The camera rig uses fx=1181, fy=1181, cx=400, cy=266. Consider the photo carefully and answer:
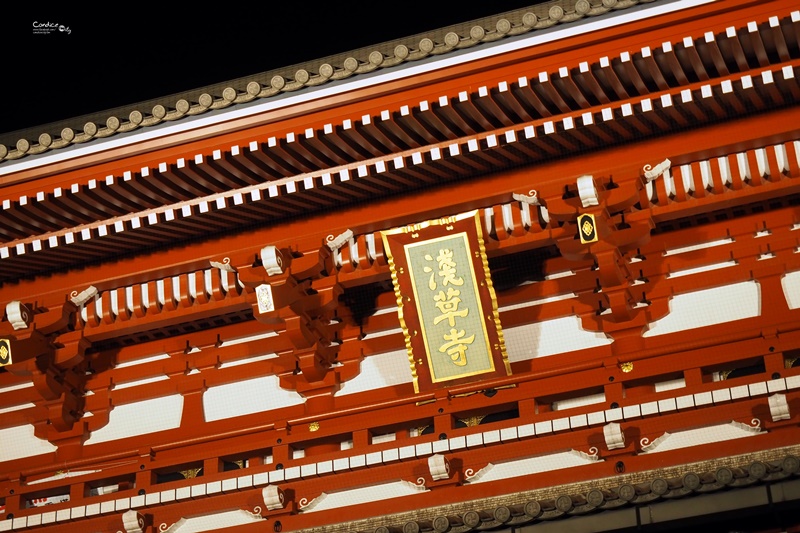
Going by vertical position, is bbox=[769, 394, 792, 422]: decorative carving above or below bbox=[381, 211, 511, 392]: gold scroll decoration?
below

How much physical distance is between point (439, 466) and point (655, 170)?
3.24 m

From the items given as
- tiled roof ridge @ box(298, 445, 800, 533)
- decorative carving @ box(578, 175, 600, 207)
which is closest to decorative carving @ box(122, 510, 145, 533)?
tiled roof ridge @ box(298, 445, 800, 533)

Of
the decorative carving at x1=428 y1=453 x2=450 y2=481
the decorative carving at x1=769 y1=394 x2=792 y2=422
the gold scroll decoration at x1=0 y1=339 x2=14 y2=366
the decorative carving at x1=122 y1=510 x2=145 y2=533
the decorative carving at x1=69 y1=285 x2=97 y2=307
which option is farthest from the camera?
the decorative carving at x1=69 y1=285 x2=97 y2=307

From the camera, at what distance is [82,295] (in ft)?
39.0

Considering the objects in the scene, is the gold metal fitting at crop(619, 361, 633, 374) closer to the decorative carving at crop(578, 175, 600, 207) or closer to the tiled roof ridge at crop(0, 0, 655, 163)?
the decorative carving at crop(578, 175, 600, 207)

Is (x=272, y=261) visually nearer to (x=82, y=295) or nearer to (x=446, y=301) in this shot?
(x=446, y=301)

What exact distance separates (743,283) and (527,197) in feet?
7.02

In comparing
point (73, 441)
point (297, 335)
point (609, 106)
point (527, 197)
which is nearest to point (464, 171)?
point (527, 197)

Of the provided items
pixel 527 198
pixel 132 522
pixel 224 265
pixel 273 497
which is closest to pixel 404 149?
pixel 527 198

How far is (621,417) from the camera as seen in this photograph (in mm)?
10172

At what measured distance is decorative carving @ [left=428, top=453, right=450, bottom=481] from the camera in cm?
1034

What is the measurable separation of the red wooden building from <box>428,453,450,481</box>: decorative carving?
25 millimetres

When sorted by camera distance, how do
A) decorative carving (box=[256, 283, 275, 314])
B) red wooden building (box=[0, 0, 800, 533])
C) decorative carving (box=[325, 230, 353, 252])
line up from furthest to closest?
1. decorative carving (box=[325, 230, 353, 252])
2. decorative carving (box=[256, 283, 275, 314])
3. red wooden building (box=[0, 0, 800, 533])

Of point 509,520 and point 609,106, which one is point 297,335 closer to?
point 509,520
